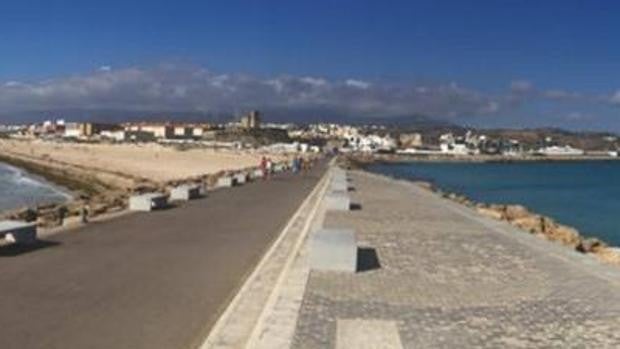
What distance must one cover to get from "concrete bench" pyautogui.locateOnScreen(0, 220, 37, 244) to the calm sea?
22548mm

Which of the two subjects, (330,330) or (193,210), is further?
(193,210)

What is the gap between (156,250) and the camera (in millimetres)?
14539

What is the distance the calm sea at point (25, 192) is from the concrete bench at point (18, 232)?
888 inches

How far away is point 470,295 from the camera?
10711 mm

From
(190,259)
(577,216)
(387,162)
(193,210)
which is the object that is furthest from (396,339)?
(387,162)

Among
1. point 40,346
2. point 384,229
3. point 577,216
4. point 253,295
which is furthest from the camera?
point 577,216

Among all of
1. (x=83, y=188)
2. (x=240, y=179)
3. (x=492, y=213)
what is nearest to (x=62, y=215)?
(x=492, y=213)

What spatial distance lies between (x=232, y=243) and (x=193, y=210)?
7.12m

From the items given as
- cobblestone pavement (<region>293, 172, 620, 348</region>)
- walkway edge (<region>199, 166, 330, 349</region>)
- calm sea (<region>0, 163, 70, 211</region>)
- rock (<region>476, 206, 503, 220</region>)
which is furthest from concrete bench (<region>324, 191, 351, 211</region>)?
calm sea (<region>0, 163, 70, 211</region>)

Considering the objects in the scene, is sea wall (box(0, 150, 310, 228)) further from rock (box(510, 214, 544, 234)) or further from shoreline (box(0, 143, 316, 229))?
rock (box(510, 214, 544, 234))

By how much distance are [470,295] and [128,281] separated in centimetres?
394

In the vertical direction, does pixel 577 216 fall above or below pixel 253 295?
below

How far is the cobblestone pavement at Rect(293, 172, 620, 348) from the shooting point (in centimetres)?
859

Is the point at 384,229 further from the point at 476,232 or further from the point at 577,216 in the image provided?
the point at 577,216
